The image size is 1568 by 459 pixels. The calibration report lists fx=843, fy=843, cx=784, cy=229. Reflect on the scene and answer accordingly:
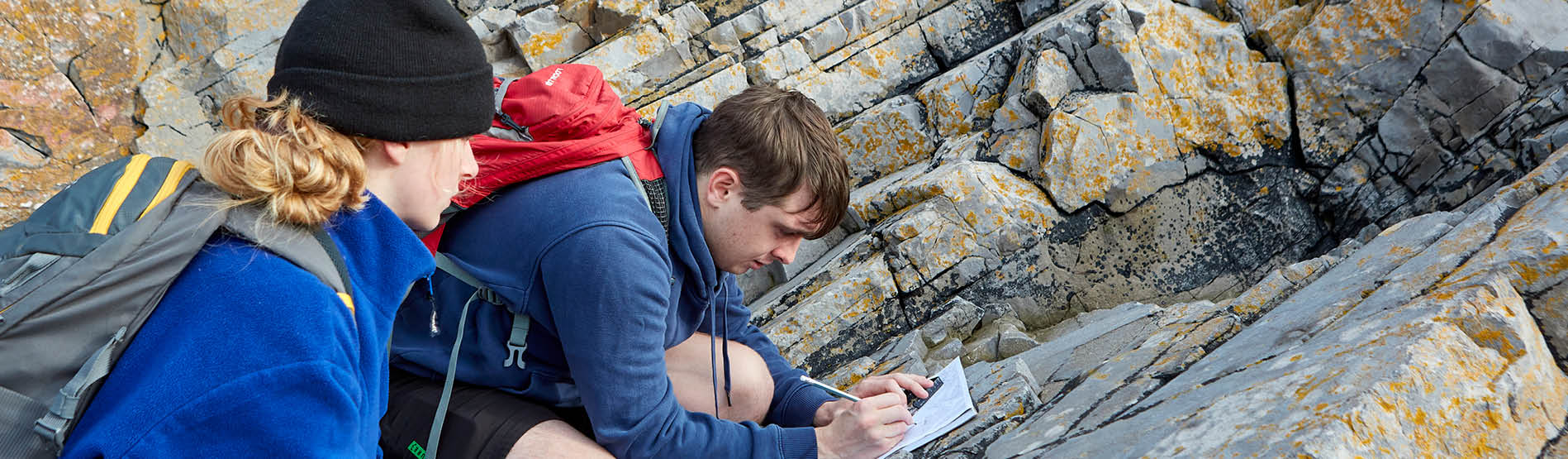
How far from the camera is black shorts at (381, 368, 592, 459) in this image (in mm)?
2764

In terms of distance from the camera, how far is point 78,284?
4.75 ft

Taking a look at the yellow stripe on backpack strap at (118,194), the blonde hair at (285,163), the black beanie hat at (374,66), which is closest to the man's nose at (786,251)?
the black beanie hat at (374,66)

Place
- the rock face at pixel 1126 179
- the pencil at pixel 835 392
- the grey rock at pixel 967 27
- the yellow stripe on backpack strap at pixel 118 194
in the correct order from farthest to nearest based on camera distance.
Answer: the grey rock at pixel 967 27 → the pencil at pixel 835 392 → the rock face at pixel 1126 179 → the yellow stripe on backpack strap at pixel 118 194

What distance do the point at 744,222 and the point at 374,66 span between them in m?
1.42

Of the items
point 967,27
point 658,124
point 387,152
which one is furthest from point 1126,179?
point 387,152

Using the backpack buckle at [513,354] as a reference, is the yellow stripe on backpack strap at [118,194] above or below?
above

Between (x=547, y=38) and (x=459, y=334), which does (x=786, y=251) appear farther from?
(x=547, y=38)

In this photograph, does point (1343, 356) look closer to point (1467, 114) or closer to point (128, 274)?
point (128, 274)

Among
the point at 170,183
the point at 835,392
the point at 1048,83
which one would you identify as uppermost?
the point at 170,183

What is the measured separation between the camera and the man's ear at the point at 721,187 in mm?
2957

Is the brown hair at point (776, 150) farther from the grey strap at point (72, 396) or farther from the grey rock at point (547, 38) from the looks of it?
the grey rock at point (547, 38)

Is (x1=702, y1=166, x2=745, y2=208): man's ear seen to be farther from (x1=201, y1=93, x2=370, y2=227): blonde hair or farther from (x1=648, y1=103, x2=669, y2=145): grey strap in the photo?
(x1=201, y1=93, x2=370, y2=227): blonde hair

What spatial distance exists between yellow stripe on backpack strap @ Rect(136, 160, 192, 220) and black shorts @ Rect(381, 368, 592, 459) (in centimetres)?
119

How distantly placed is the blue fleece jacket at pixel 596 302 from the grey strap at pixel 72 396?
4.02ft
